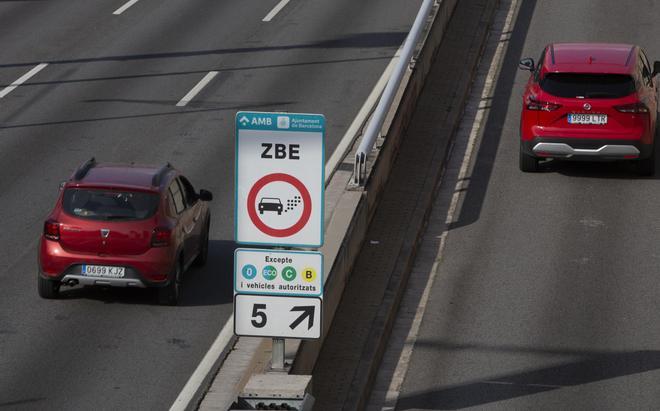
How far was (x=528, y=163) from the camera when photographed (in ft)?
75.0

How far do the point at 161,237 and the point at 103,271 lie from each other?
80 cm

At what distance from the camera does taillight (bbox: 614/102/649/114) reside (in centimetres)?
2200

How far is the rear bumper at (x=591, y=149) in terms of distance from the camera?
22.1m

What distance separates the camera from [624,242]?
64.9 ft

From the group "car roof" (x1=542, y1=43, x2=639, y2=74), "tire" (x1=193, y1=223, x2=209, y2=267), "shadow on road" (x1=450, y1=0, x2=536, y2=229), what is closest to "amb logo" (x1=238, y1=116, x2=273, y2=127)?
"tire" (x1=193, y1=223, x2=209, y2=267)

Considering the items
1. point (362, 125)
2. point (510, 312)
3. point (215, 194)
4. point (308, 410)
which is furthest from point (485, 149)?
point (308, 410)

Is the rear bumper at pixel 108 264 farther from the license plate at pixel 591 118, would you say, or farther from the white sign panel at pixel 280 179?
the license plate at pixel 591 118

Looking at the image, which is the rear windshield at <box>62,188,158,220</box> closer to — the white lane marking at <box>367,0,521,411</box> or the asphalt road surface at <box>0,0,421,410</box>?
the asphalt road surface at <box>0,0,421,410</box>

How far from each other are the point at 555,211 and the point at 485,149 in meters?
3.30

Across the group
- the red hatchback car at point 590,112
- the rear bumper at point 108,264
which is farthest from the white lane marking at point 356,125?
the rear bumper at point 108,264

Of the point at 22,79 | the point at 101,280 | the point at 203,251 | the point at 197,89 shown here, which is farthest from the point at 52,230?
the point at 22,79

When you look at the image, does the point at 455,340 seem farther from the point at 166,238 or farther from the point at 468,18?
the point at 468,18

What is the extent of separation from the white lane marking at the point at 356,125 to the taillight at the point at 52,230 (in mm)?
5096

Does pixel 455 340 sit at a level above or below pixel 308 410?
below
